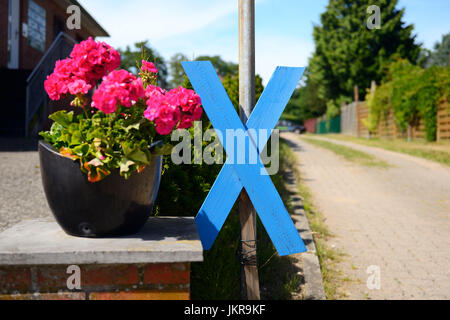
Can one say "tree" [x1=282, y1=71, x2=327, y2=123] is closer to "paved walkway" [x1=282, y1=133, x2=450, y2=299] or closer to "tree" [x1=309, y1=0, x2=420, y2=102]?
"tree" [x1=309, y1=0, x2=420, y2=102]

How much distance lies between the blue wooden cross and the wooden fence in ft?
47.0

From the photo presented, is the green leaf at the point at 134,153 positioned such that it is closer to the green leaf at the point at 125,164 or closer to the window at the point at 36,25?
the green leaf at the point at 125,164

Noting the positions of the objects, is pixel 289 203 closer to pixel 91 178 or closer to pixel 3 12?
pixel 91 178

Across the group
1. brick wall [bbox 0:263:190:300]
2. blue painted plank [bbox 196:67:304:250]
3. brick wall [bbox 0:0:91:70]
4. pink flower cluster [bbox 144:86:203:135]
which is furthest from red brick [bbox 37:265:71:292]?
brick wall [bbox 0:0:91:70]

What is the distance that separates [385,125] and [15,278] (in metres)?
21.8

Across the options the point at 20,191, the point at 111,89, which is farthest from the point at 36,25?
the point at 111,89

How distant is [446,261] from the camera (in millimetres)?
4031

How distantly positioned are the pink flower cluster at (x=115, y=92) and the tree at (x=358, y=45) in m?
32.9

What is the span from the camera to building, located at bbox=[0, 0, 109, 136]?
10.2 metres

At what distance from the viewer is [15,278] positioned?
1.83 m

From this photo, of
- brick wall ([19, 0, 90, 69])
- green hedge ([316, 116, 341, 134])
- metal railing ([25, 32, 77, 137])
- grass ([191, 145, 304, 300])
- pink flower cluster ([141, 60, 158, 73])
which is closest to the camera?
pink flower cluster ([141, 60, 158, 73])
